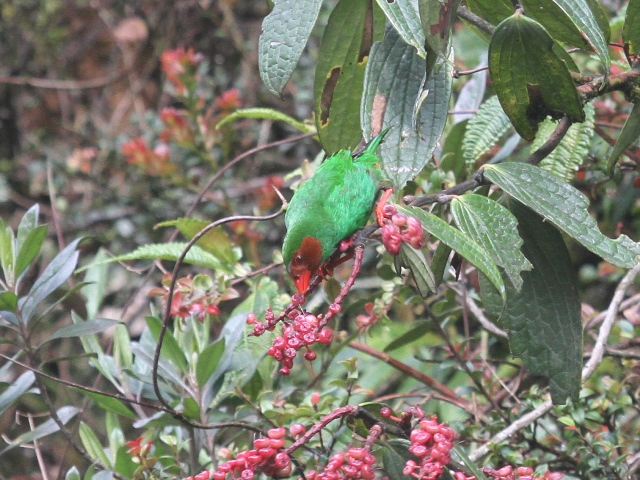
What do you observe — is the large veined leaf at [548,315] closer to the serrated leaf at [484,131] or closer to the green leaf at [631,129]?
the green leaf at [631,129]

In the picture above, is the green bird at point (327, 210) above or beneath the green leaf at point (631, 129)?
beneath

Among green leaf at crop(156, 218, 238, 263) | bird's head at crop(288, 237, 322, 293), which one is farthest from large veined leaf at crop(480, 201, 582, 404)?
green leaf at crop(156, 218, 238, 263)

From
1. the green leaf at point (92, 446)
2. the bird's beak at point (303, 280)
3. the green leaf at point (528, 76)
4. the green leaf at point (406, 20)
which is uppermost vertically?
the green leaf at point (406, 20)

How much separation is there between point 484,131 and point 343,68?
360mm

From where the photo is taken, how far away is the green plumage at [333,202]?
1.35m

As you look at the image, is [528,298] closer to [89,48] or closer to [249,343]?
[249,343]

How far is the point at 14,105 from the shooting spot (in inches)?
168

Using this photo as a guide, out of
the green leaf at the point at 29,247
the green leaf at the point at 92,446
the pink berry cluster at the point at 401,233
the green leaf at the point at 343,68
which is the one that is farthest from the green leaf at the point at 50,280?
the pink berry cluster at the point at 401,233

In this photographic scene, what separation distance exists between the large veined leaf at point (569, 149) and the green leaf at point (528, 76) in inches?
14.9

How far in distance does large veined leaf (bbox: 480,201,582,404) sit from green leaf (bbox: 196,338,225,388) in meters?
0.53

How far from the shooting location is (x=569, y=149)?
1.52 m

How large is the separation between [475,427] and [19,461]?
277 cm

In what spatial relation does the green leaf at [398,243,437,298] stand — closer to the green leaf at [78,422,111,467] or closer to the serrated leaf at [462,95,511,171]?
the serrated leaf at [462,95,511,171]

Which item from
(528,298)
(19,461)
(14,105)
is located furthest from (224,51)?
(528,298)
